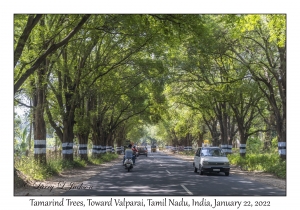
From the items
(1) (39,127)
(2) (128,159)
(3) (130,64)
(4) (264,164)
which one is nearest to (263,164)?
(4) (264,164)

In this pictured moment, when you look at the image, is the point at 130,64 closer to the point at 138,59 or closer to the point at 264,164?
the point at 138,59

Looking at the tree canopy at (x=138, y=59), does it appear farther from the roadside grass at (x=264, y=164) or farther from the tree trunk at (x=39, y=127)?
the roadside grass at (x=264, y=164)

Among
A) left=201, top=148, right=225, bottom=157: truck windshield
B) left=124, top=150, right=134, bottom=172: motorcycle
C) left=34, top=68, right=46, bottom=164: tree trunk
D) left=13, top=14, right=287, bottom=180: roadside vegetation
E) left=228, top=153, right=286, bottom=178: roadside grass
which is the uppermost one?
left=13, top=14, right=287, bottom=180: roadside vegetation

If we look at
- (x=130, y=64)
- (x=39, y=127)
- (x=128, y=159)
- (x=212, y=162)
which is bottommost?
(x=128, y=159)

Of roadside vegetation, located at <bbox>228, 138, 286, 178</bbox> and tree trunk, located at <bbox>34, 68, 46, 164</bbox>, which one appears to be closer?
tree trunk, located at <bbox>34, 68, 46, 164</bbox>

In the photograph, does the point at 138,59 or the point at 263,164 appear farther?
the point at 138,59

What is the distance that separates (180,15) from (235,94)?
18.9 metres

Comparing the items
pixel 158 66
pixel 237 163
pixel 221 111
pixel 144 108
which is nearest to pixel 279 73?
pixel 158 66

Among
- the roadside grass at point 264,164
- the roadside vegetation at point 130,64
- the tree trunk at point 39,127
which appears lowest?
the roadside grass at point 264,164

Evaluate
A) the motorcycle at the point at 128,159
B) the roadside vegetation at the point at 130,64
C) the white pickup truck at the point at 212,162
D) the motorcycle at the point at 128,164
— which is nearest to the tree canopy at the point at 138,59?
the roadside vegetation at the point at 130,64

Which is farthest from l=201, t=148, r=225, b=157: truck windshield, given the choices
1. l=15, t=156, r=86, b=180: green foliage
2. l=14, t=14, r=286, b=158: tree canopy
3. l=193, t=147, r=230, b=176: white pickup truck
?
l=15, t=156, r=86, b=180: green foliage

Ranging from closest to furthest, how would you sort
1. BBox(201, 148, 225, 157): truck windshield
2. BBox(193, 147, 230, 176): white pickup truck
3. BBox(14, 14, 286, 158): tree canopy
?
1. BBox(14, 14, 286, 158): tree canopy
2. BBox(193, 147, 230, 176): white pickup truck
3. BBox(201, 148, 225, 157): truck windshield

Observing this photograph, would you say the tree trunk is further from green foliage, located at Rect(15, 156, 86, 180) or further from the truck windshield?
the truck windshield

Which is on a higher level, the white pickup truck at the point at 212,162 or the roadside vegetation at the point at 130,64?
the roadside vegetation at the point at 130,64
